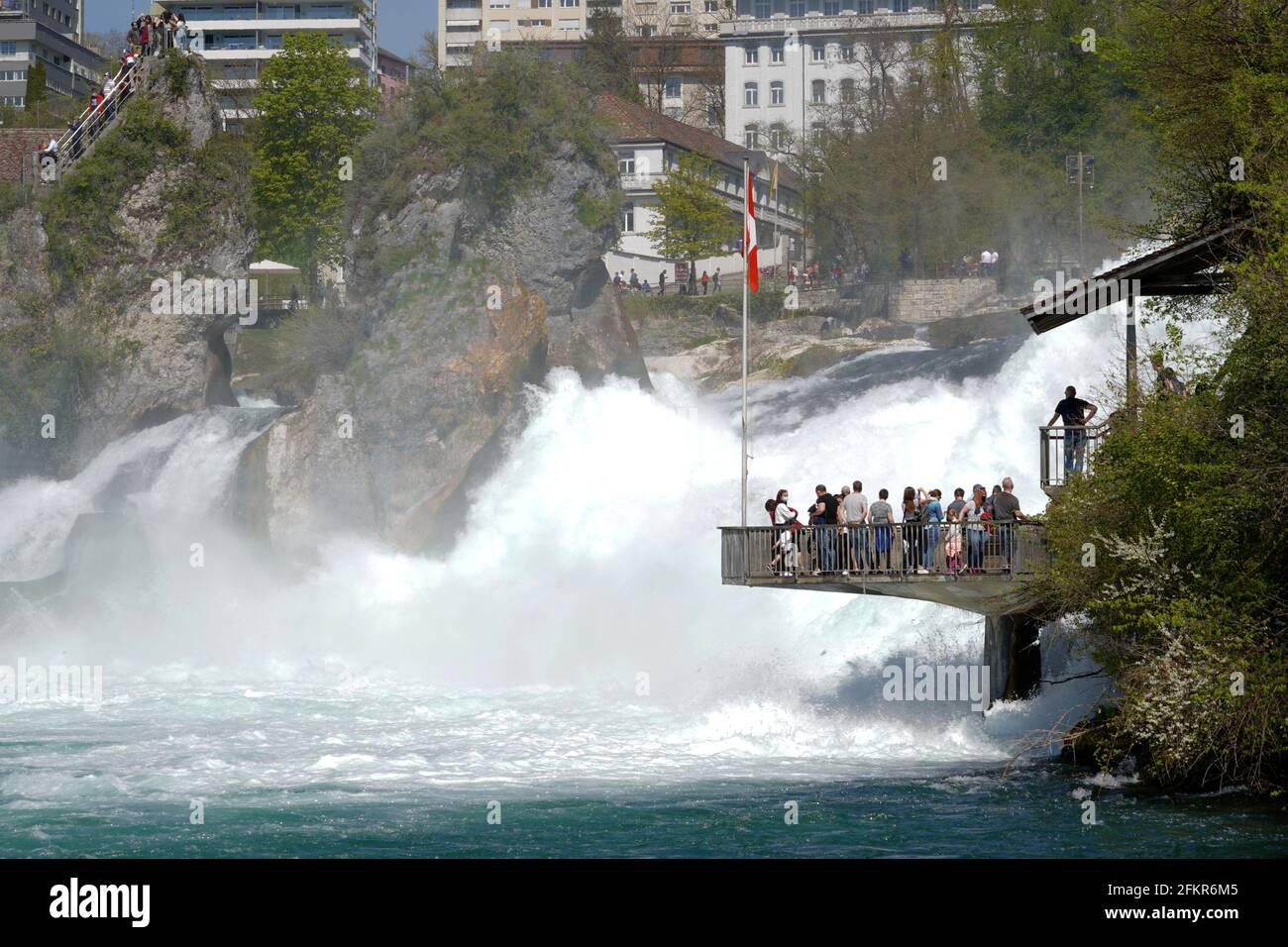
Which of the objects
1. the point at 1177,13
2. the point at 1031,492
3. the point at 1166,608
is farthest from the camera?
the point at 1031,492

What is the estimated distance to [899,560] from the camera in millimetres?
30109

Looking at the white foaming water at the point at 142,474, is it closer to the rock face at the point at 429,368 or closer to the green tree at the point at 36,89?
the rock face at the point at 429,368

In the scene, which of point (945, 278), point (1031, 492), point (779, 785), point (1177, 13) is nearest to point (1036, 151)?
point (945, 278)

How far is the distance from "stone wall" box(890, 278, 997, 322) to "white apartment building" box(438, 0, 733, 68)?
2495 inches

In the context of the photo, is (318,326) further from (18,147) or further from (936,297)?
(936,297)

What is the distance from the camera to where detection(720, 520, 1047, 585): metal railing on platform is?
29.7 metres

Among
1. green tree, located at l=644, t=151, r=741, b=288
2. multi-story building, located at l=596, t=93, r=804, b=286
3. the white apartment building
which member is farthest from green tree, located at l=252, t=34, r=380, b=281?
the white apartment building

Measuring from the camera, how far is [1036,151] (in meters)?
78.9

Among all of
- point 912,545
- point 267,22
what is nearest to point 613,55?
point 267,22

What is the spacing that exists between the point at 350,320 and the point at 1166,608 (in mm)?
36677

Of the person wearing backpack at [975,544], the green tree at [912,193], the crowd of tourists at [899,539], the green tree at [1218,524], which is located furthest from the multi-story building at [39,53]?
the green tree at [1218,524]

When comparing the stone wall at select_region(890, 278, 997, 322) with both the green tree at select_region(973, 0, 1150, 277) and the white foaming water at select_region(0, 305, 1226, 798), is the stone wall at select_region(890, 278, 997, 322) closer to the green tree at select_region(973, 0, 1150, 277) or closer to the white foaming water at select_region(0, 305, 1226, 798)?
the green tree at select_region(973, 0, 1150, 277)

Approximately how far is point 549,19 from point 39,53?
37.6 meters

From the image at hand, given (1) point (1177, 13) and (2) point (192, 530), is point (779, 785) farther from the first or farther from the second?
(2) point (192, 530)
